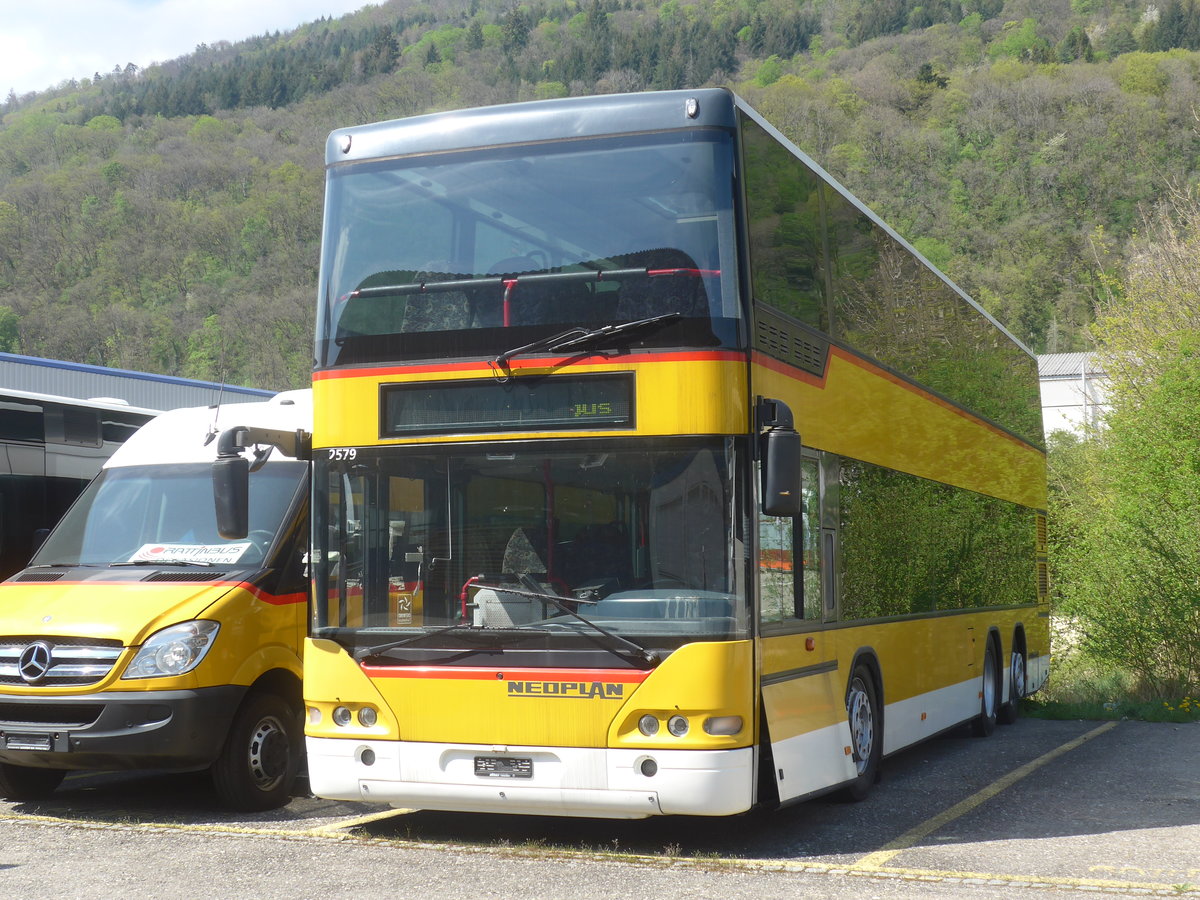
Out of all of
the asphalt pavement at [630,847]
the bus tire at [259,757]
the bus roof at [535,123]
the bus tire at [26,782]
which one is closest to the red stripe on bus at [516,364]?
the bus roof at [535,123]

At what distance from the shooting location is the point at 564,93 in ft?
362

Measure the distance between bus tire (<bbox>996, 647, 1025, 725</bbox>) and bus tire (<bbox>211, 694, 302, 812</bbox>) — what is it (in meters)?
8.21

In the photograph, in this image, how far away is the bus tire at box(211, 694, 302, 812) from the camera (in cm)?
866

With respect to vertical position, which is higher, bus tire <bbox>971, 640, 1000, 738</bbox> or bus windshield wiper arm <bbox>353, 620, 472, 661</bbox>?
bus windshield wiper arm <bbox>353, 620, 472, 661</bbox>

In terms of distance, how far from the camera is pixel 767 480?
698 centimetres

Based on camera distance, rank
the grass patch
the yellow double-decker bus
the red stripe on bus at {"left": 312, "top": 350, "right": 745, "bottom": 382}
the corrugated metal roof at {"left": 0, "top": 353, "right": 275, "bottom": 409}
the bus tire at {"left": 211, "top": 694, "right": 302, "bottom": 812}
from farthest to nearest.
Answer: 1. the corrugated metal roof at {"left": 0, "top": 353, "right": 275, "bottom": 409}
2. the grass patch
3. the bus tire at {"left": 211, "top": 694, "right": 302, "bottom": 812}
4. the red stripe on bus at {"left": 312, "top": 350, "right": 745, "bottom": 382}
5. the yellow double-decker bus

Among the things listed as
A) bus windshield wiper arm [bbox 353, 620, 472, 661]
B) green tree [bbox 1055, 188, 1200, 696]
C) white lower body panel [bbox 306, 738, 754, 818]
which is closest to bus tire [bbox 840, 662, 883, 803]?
white lower body panel [bbox 306, 738, 754, 818]

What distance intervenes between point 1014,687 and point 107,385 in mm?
16121

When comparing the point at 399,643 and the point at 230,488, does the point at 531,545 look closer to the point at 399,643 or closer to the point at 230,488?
the point at 399,643

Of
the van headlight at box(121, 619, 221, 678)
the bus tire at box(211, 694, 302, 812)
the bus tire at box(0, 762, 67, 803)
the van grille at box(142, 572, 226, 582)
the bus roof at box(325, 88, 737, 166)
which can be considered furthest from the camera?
the bus tire at box(0, 762, 67, 803)

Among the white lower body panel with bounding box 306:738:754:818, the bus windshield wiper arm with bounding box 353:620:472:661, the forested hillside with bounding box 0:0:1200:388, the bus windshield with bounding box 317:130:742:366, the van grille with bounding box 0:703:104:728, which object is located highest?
the forested hillside with bounding box 0:0:1200:388

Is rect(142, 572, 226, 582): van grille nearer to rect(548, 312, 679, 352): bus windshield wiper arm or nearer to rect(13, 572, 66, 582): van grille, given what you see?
rect(13, 572, 66, 582): van grille

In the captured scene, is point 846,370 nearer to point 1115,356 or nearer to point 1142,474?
point 1142,474

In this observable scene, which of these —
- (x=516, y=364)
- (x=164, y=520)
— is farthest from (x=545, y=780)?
(x=164, y=520)
